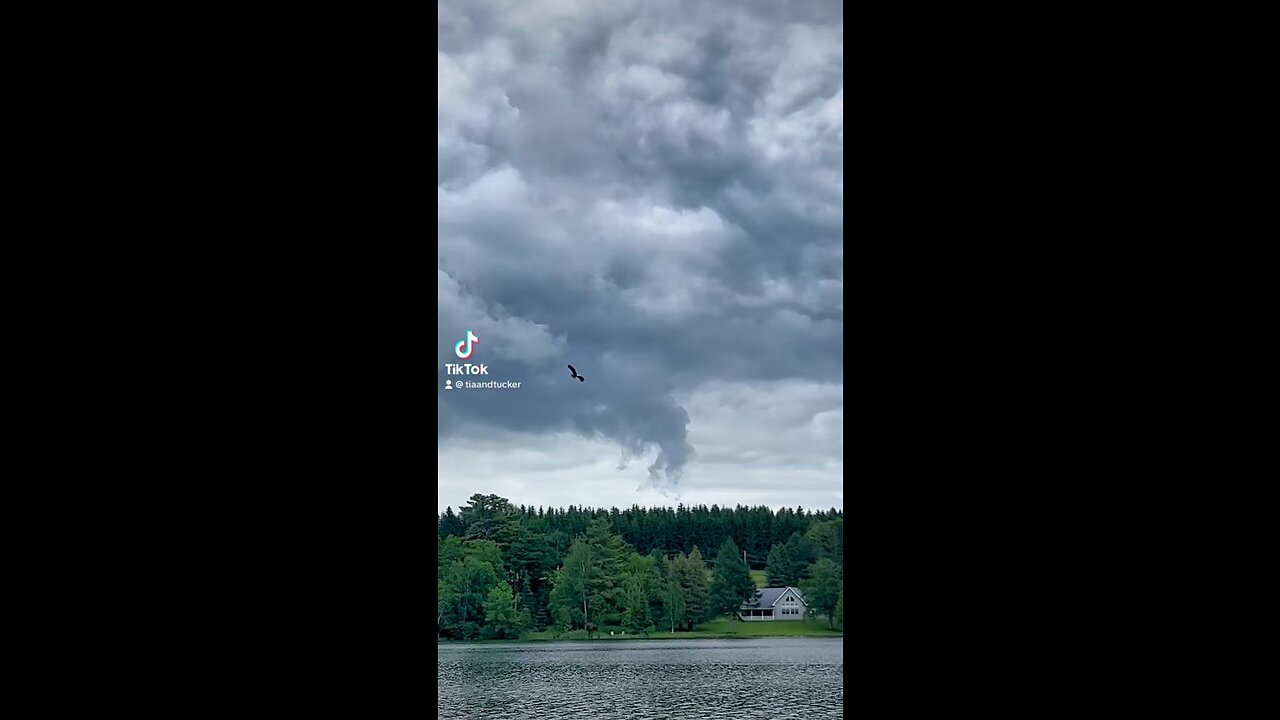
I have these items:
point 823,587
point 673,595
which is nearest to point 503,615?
point 673,595

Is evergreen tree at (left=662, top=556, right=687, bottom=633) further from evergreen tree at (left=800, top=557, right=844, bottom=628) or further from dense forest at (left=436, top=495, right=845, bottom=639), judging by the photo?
evergreen tree at (left=800, top=557, right=844, bottom=628)

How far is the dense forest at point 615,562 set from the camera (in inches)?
553

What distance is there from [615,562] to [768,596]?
93.9 inches

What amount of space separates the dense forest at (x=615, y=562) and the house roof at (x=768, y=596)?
0.14 metres

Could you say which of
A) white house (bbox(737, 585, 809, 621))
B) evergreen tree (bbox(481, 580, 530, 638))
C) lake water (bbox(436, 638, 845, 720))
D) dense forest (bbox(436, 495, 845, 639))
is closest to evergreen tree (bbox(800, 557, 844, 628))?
dense forest (bbox(436, 495, 845, 639))

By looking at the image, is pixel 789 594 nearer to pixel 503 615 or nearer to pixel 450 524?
pixel 503 615

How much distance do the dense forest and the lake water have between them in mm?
419

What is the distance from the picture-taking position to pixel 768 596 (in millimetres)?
15617

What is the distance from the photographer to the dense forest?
553 inches
